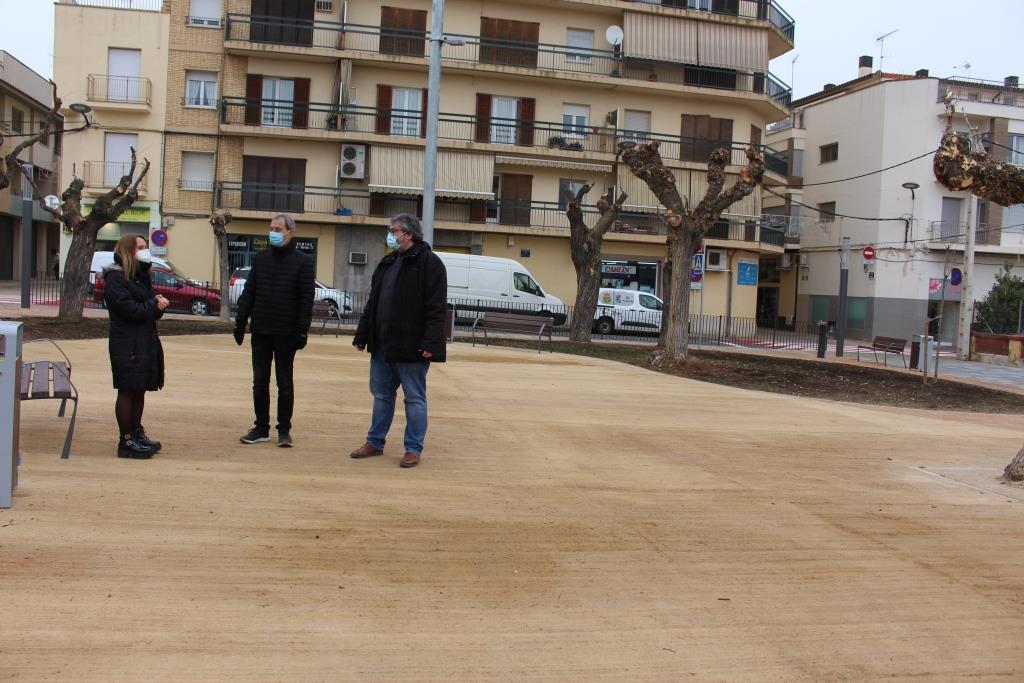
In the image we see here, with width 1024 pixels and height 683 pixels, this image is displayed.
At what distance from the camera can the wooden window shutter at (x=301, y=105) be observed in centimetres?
3519

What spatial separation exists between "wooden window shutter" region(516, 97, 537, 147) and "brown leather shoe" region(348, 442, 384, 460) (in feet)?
99.9

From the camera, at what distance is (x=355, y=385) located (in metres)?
11.6

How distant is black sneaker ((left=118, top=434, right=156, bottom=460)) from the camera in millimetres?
6590

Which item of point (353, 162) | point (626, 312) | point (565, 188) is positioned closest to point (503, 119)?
point (565, 188)

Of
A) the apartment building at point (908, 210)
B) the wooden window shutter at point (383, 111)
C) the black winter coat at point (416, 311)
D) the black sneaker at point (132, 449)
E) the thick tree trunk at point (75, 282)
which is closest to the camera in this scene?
the black sneaker at point (132, 449)

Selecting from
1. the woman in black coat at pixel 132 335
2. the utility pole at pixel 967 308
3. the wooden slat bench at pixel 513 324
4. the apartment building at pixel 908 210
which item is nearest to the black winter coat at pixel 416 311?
the woman in black coat at pixel 132 335

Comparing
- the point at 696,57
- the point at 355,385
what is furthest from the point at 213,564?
the point at 696,57

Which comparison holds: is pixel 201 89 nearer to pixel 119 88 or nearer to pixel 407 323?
pixel 119 88

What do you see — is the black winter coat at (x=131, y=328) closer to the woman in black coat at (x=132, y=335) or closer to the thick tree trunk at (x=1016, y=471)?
the woman in black coat at (x=132, y=335)

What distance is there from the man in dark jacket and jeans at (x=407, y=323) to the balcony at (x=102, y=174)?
30784 millimetres

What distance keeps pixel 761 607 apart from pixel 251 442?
4.37 meters

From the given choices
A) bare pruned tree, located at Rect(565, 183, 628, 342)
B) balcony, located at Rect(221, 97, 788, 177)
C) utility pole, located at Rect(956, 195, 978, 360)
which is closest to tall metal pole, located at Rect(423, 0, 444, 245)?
bare pruned tree, located at Rect(565, 183, 628, 342)

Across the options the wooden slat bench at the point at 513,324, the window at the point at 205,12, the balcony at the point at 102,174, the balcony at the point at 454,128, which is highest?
the window at the point at 205,12

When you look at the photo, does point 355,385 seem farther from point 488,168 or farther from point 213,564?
point 488,168
